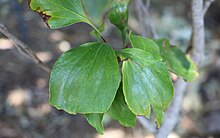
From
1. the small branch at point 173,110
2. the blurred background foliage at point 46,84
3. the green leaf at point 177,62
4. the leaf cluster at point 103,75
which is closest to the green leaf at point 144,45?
the leaf cluster at point 103,75

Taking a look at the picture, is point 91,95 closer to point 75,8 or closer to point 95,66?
point 95,66

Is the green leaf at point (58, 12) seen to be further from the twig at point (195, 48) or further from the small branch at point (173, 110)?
the small branch at point (173, 110)

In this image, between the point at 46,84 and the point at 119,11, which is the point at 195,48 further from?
the point at 46,84

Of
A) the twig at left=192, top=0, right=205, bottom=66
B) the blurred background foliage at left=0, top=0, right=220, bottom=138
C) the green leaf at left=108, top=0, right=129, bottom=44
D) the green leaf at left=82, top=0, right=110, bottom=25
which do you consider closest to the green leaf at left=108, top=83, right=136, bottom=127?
the green leaf at left=108, top=0, right=129, bottom=44

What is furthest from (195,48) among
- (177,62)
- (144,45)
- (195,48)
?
(144,45)

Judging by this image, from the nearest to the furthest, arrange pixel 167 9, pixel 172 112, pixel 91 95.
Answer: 1. pixel 91 95
2. pixel 172 112
3. pixel 167 9

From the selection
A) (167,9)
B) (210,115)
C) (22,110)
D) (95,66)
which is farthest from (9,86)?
(167,9)
